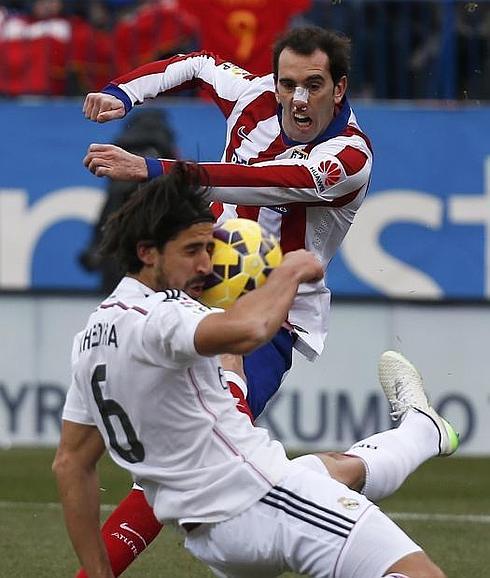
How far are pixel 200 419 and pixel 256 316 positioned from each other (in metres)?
0.43

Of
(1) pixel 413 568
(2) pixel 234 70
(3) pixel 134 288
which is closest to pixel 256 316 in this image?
(3) pixel 134 288

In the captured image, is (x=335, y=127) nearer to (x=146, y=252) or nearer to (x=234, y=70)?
(x=234, y=70)

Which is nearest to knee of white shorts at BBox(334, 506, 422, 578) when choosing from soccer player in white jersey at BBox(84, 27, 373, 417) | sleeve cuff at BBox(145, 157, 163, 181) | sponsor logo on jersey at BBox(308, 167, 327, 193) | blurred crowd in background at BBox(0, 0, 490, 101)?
soccer player in white jersey at BBox(84, 27, 373, 417)

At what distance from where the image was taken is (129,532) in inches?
246

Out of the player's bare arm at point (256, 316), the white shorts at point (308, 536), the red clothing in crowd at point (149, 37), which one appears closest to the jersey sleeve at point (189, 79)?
the player's bare arm at point (256, 316)

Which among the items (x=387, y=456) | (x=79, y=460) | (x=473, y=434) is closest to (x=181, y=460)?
(x=79, y=460)

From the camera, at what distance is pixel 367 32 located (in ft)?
41.1

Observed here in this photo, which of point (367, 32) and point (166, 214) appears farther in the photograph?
point (367, 32)

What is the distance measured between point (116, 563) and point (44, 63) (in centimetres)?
712

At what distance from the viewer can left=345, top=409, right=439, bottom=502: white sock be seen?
5887mm

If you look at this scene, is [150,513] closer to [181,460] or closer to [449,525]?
[181,460]

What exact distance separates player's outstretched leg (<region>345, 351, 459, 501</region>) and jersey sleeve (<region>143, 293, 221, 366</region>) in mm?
1229

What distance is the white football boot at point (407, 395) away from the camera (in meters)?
6.24

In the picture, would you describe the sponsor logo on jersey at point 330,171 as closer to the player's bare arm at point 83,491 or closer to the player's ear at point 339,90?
the player's ear at point 339,90
